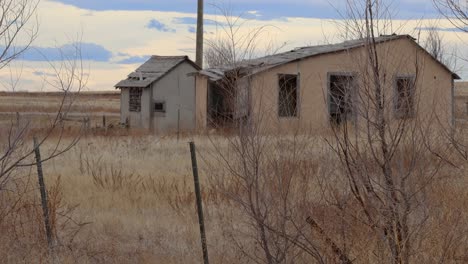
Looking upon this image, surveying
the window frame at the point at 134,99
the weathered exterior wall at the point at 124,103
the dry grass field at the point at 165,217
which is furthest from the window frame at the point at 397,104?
the weathered exterior wall at the point at 124,103

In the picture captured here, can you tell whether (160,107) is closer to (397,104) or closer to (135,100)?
(135,100)

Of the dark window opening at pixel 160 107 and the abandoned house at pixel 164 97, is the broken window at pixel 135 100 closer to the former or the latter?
the abandoned house at pixel 164 97

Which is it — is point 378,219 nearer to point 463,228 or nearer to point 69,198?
point 463,228

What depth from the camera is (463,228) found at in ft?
20.4

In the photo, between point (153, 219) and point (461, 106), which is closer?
point (153, 219)

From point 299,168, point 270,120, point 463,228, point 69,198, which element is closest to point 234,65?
point 270,120

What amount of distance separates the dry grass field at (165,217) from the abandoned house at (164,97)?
12963 mm

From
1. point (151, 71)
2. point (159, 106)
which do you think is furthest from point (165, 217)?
point (151, 71)

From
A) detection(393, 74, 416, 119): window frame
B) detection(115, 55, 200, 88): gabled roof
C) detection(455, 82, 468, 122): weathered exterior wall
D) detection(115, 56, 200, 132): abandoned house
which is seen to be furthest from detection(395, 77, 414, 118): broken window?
detection(115, 55, 200, 88): gabled roof

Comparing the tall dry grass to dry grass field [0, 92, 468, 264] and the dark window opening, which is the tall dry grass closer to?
dry grass field [0, 92, 468, 264]

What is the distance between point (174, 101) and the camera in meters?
25.7

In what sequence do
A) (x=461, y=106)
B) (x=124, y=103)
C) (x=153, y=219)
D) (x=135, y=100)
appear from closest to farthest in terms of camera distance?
(x=153, y=219)
(x=135, y=100)
(x=124, y=103)
(x=461, y=106)

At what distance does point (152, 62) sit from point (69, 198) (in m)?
17.5

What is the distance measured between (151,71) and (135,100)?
4.23ft
